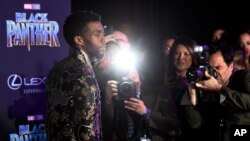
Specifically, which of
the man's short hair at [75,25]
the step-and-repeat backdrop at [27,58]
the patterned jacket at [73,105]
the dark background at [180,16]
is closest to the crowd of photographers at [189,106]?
the step-and-repeat backdrop at [27,58]

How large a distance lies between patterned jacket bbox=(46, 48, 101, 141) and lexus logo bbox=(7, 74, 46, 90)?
827 mm

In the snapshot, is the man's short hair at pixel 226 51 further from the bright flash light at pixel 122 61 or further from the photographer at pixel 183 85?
the bright flash light at pixel 122 61

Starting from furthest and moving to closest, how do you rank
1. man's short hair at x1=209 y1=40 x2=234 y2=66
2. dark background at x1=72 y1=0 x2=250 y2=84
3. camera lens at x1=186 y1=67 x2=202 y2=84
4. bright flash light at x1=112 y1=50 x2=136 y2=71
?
dark background at x1=72 y1=0 x2=250 y2=84 < bright flash light at x1=112 y1=50 x2=136 y2=71 < man's short hair at x1=209 y1=40 x2=234 y2=66 < camera lens at x1=186 y1=67 x2=202 y2=84

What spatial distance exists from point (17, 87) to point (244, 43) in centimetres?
227

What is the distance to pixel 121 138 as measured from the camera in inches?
135

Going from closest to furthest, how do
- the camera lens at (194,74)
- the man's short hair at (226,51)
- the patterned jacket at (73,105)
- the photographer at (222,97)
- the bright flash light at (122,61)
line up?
the patterned jacket at (73,105) < the photographer at (222,97) < the camera lens at (194,74) < the man's short hair at (226,51) < the bright flash light at (122,61)

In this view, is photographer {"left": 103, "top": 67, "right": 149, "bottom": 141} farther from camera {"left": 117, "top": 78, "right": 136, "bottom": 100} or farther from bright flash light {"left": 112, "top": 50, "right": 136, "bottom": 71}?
bright flash light {"left": 112, "top": 50, "right": 136, "bottom": 71}

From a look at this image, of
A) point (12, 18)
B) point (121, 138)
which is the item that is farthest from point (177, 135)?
point (12, 18)

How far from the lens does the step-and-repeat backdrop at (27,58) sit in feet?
10.8

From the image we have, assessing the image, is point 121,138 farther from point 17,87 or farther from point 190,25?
point 190,25

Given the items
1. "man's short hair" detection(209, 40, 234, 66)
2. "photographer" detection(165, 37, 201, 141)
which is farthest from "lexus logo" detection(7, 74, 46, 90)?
"man's short hair" detection(209, 40, 234, 66)

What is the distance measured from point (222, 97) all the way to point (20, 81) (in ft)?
5.03

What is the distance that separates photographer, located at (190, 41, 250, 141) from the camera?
3.25 meters

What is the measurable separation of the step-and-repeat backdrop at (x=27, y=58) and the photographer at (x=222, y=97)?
1.21m
